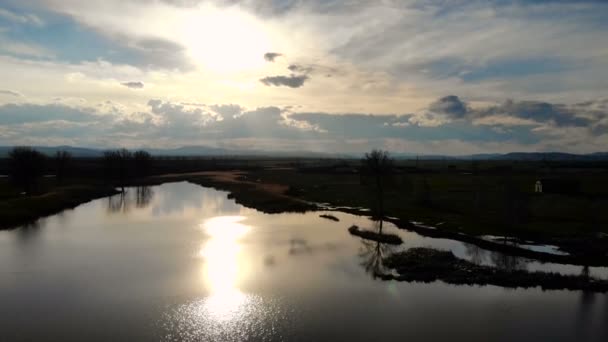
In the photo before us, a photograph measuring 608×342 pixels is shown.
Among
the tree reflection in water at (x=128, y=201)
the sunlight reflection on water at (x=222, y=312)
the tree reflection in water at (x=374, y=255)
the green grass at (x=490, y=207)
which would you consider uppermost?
the green grass at (x=490, y=207)

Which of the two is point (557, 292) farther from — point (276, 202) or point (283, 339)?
point (276, 202)

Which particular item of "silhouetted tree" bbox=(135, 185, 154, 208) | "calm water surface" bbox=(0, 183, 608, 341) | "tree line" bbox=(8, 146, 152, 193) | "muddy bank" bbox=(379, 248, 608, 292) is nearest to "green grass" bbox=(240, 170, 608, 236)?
"calm water surface" bbox=(0, 183, 608, 341)

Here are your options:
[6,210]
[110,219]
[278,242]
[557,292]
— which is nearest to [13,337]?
[278,242]

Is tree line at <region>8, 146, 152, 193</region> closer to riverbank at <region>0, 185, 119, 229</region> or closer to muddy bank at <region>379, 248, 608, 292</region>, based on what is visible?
riverbank at <region>0, 185, 119, 229</region>

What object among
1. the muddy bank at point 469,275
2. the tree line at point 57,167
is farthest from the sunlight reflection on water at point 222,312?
the tree line at point 57,167

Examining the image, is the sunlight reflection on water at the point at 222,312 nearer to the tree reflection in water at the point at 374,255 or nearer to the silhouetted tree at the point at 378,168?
the tree reflection in water at the point at 374,255

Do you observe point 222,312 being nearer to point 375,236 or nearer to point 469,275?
point 469,275

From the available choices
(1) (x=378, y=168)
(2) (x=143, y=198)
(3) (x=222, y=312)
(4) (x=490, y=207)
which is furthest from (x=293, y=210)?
(3) (x=222, y=312)
